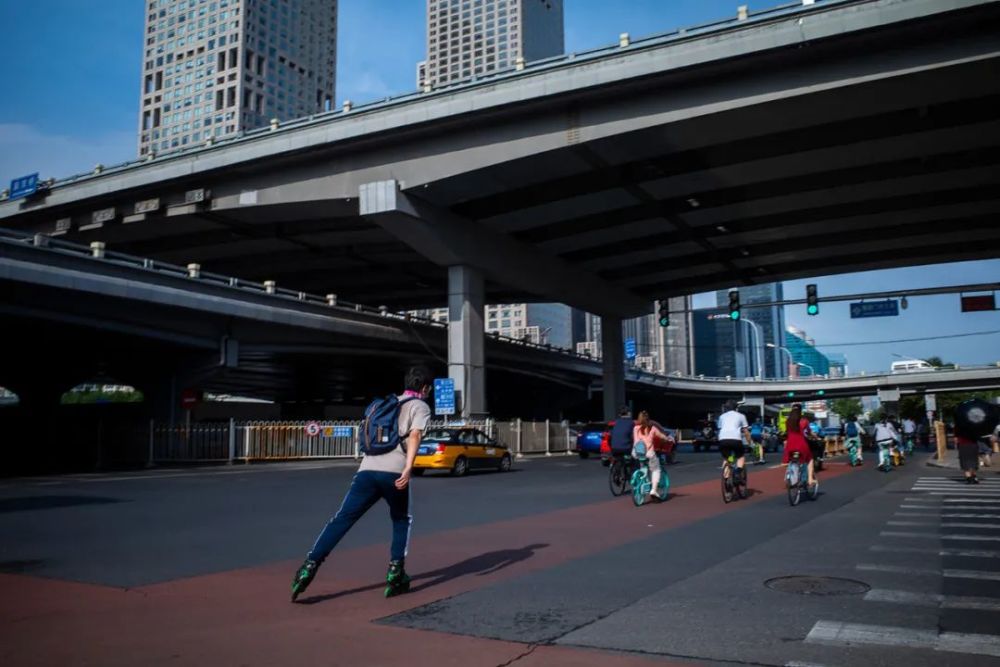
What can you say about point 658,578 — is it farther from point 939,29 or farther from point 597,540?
point 939,29

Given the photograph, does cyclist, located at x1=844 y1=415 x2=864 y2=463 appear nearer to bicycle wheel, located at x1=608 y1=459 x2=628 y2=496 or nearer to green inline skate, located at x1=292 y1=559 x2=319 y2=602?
bicycle wheel, located at x1=608 y1=459 x2=628 y2=496

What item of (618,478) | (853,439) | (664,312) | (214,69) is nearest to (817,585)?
(618,478)

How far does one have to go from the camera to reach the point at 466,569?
788 centimetres

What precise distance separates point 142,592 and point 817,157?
31.9 m

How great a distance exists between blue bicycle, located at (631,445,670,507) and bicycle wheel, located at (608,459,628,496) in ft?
2.62

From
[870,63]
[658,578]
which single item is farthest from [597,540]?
[870,63]

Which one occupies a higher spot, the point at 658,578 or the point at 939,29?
the point at 939,29

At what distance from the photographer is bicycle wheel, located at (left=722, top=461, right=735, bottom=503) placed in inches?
579

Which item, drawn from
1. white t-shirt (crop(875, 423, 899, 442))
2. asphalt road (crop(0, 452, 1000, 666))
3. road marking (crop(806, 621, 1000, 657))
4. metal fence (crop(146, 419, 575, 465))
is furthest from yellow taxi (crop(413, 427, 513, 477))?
road marking (crop(806, 621, 1000, 657))

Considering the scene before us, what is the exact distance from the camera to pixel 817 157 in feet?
107

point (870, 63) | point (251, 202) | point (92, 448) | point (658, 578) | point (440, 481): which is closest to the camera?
point (658, 578)

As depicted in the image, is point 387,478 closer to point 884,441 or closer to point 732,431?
point 732,431

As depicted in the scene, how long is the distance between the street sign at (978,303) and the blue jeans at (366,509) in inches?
1228

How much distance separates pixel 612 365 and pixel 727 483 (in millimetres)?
41449
